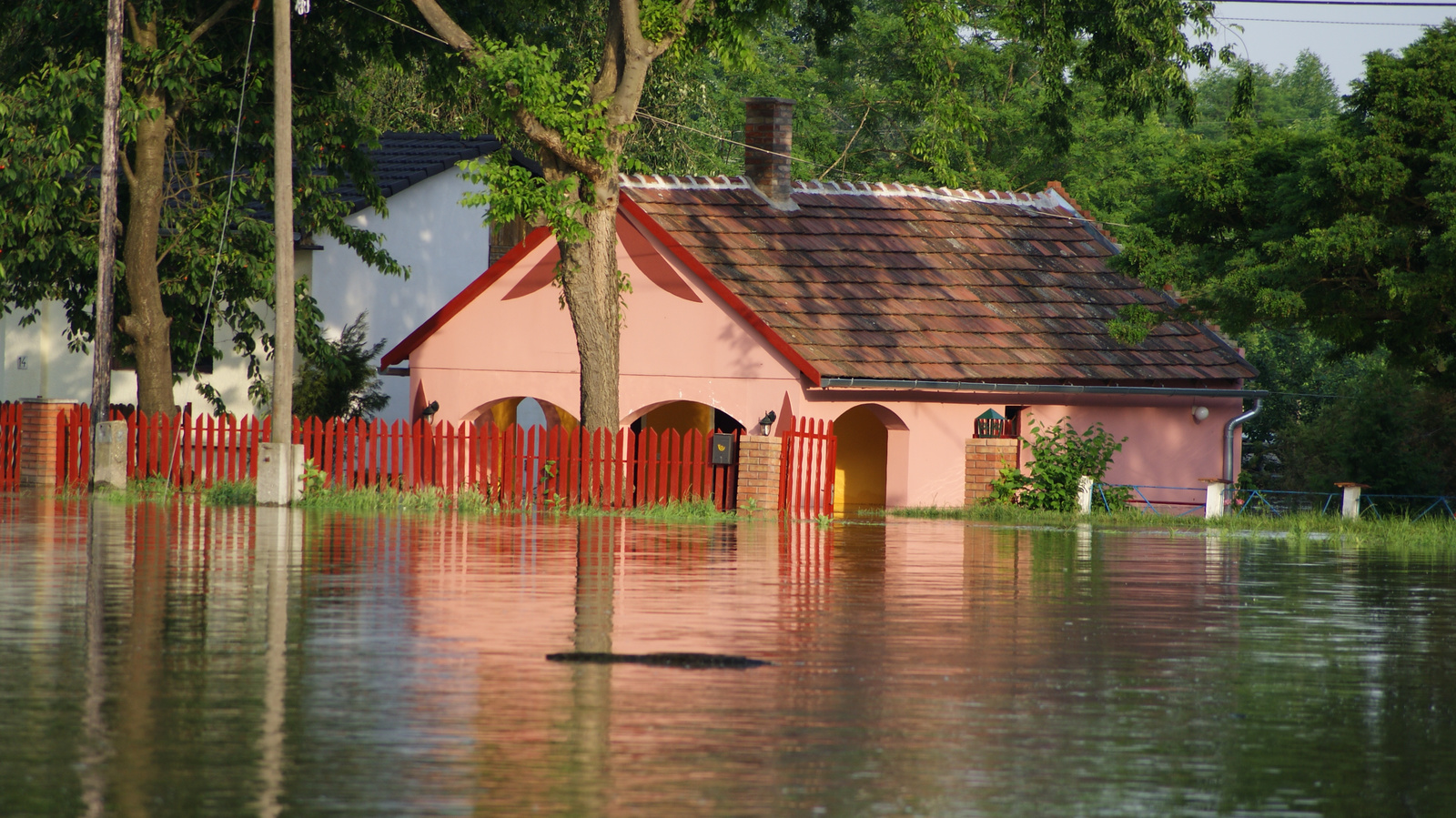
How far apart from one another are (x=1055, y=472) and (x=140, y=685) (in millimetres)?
20380

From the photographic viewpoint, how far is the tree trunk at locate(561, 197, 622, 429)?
2409cm

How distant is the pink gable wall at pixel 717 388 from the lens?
88.1ft

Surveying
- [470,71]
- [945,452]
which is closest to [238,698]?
[470,71]

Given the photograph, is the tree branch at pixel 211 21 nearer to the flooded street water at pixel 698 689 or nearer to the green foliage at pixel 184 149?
the green foliage at pixel 184 149

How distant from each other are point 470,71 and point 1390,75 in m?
11.9

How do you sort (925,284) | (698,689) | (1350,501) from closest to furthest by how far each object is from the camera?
(698,689)
(1350,501)
(925,284)

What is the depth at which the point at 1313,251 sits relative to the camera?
72.1ft

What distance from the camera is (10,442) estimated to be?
2669 centimetres

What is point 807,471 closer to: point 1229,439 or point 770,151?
point 770,151

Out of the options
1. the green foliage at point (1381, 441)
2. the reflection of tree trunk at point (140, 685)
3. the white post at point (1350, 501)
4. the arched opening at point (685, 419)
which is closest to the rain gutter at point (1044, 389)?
the green foliage at point (1381, 441)

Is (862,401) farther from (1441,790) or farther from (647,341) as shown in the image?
(1441,790)

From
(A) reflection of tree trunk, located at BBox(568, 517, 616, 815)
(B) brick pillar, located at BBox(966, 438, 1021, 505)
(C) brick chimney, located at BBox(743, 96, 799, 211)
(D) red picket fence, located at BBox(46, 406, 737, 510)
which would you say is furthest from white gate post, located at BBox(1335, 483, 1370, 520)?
(A) reflection of tree trunk, located at BBox(568, 517, 616, 815)

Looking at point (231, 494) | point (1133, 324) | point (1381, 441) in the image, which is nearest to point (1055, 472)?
point (1133, 324)

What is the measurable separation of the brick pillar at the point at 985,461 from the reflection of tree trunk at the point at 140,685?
1537 cm
